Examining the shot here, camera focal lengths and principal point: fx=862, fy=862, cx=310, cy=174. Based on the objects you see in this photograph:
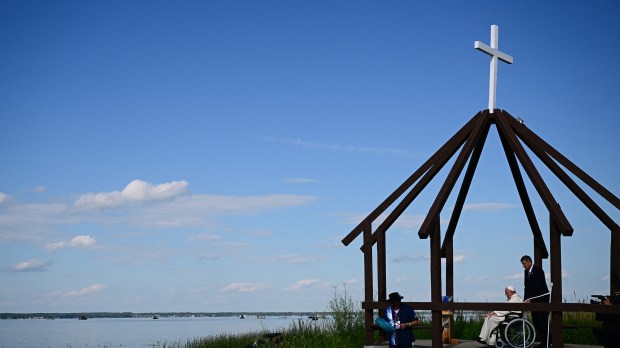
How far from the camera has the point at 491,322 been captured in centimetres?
1625

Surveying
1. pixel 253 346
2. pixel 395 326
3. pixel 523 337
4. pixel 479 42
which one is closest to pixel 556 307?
pixel 523 337

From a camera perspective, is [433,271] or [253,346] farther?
[253,346]

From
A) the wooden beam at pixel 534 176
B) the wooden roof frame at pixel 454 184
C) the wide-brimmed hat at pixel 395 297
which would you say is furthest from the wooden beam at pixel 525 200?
the wide-brimmed hat at pixel 395 297

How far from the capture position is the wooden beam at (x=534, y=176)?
14188 mm

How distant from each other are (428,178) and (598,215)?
3282 millimetres

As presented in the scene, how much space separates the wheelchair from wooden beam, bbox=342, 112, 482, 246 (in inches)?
122

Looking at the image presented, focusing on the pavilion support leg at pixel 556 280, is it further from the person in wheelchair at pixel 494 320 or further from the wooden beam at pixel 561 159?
the wooden beam at pixel 561 159

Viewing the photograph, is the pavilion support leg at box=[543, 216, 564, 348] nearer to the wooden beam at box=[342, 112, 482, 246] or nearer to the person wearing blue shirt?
the person wearing blue shirt

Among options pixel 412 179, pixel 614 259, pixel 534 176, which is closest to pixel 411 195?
pixel 412 179

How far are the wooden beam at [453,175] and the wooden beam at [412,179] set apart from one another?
0.30 metres

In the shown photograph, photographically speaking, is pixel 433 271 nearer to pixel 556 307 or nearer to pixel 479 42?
pixel 556 307

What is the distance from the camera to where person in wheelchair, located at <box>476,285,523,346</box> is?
1584 centimetres

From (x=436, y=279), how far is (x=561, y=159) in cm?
365

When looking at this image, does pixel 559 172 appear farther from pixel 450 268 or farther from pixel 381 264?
pixel 381 264
